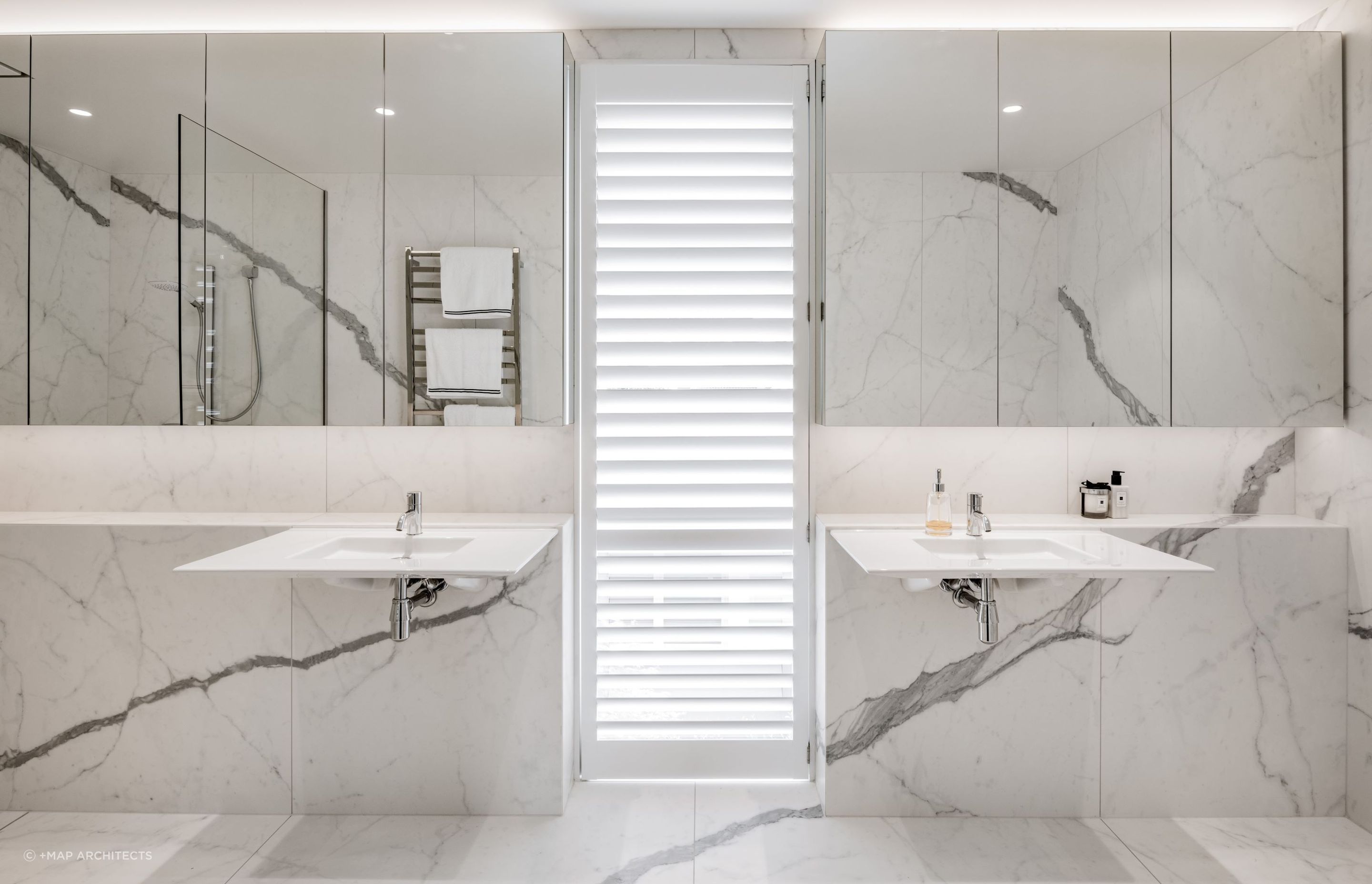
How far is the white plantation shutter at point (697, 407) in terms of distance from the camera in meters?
2.06

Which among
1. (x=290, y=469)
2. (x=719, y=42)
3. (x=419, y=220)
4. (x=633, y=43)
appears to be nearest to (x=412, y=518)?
(x=290, y=469)

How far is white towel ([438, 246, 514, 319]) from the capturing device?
6.30 ft

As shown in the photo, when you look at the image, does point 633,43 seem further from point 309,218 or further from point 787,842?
point 787,842

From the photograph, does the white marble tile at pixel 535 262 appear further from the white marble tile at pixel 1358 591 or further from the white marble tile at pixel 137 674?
the white marble tile at pixel 1358 591

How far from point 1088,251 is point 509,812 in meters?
2.20

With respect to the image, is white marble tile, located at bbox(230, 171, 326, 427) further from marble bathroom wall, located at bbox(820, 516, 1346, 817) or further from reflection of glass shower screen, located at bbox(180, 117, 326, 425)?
marble bathroom wall, located at bbox(820, 516, 1346, 817)

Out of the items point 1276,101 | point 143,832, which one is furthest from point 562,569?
point 1276,101

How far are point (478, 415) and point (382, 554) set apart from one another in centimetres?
44

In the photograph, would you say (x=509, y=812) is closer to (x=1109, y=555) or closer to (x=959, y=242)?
(x=1109, y=555)

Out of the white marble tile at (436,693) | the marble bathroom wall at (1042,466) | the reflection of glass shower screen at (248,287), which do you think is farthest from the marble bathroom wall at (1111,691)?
the reflection of glass shower screen at (248,287)

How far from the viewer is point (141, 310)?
195 cm

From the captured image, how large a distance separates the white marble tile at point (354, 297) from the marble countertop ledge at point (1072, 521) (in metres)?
1.32

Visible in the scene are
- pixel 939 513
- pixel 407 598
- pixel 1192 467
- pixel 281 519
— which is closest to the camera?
pixel 407 598

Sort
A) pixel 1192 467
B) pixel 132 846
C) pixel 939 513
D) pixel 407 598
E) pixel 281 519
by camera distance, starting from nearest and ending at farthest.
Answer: pixel 407 598, pixel 132 846, pixel 939 513, pixel 281 519, pixel 1192 467
